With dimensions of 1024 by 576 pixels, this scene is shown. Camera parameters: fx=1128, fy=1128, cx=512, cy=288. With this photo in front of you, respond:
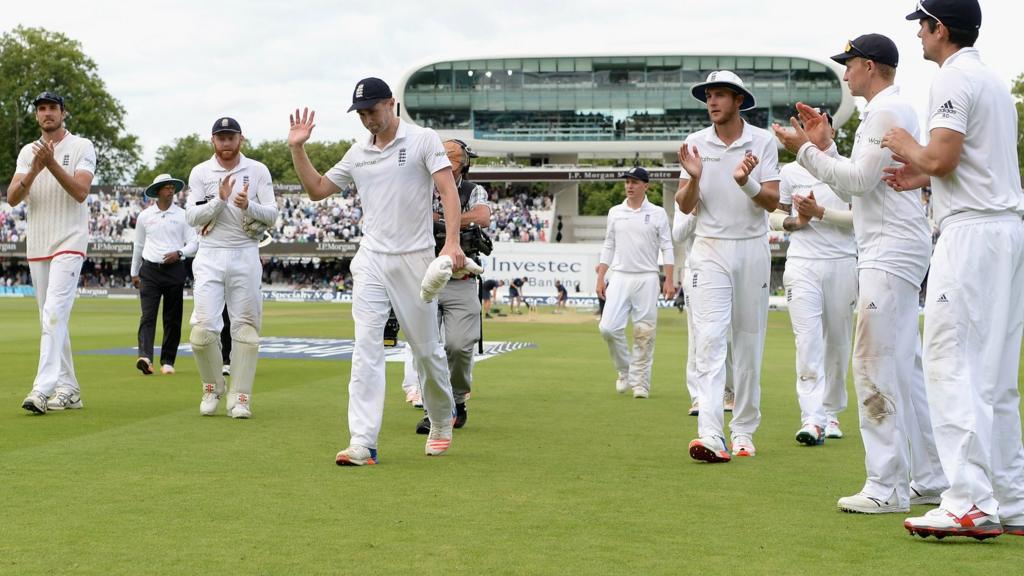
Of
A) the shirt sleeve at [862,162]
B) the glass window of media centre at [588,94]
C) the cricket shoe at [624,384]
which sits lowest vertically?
the cricket shoe at [624,384]

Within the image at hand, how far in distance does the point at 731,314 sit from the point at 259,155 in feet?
443

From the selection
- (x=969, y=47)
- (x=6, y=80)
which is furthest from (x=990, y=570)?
(x=6, y=80)

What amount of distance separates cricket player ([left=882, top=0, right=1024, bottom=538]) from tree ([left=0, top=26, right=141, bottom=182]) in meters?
95.3

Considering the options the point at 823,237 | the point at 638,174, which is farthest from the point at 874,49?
the point at 638,174

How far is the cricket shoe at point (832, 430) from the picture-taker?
944 centimetres

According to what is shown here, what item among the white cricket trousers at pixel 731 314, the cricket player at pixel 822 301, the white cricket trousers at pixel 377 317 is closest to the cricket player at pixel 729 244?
the white cricket trousers at pixel 731 314

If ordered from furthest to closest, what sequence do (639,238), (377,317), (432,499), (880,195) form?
(639,238), (377,317), (880,195), (432,499)

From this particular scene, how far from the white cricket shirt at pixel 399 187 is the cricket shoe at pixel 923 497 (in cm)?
354

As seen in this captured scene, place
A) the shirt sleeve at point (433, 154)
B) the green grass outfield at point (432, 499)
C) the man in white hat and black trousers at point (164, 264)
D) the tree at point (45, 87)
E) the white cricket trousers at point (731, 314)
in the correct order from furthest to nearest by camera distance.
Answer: the tree at point (45, 87), the man in white hat and black trousers at point (164, 264), the white cricket trousers at point (731, 314), the shirt sleeve at point (433, 154), the green grass outfield at point (432, 499)

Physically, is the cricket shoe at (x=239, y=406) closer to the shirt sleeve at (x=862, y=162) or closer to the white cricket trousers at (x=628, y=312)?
the white cricket trousers at (x=628, y=312)

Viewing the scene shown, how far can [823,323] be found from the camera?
376 inches

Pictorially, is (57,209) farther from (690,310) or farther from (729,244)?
(729,244)

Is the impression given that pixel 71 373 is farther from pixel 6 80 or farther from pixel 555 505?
pixel 6 80

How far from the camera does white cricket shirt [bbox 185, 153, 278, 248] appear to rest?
10.3m
